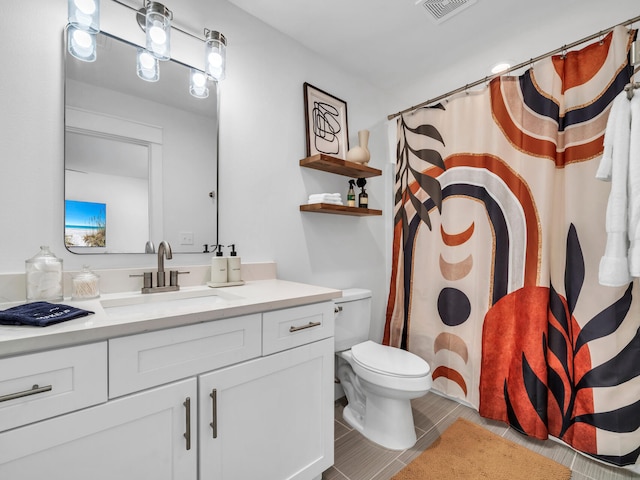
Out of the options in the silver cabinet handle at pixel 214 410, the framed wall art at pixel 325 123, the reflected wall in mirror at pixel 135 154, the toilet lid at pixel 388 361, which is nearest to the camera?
the silver cabinet handle at pixel 214 410

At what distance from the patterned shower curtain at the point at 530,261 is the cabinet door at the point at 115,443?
5.61 feet

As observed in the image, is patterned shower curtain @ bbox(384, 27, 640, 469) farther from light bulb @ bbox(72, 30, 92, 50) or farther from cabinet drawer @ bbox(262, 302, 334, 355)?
light bulb @ bbox(72, 30, 92, 50)

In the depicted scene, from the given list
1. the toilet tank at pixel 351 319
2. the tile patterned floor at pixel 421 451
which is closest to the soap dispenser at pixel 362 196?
the toilet tank at pixel 351 319

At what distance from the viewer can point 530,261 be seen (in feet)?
5.59

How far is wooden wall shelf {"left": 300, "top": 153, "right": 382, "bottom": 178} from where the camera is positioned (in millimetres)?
1840

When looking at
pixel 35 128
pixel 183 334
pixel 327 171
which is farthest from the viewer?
pixel 327 171

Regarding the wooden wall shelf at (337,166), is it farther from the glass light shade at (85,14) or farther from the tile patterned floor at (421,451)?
the tile patterned floor at (421,451)

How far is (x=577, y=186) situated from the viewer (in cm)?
157

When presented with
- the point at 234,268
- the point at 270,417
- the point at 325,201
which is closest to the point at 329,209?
the point at 325,201

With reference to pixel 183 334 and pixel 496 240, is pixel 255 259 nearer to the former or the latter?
pixel 183 334

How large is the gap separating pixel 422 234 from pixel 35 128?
7.17ft

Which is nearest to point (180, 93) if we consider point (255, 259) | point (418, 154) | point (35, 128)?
point (35, 128)

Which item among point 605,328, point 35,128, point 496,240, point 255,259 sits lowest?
point 605,328

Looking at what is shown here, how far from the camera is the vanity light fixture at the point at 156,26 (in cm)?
131
